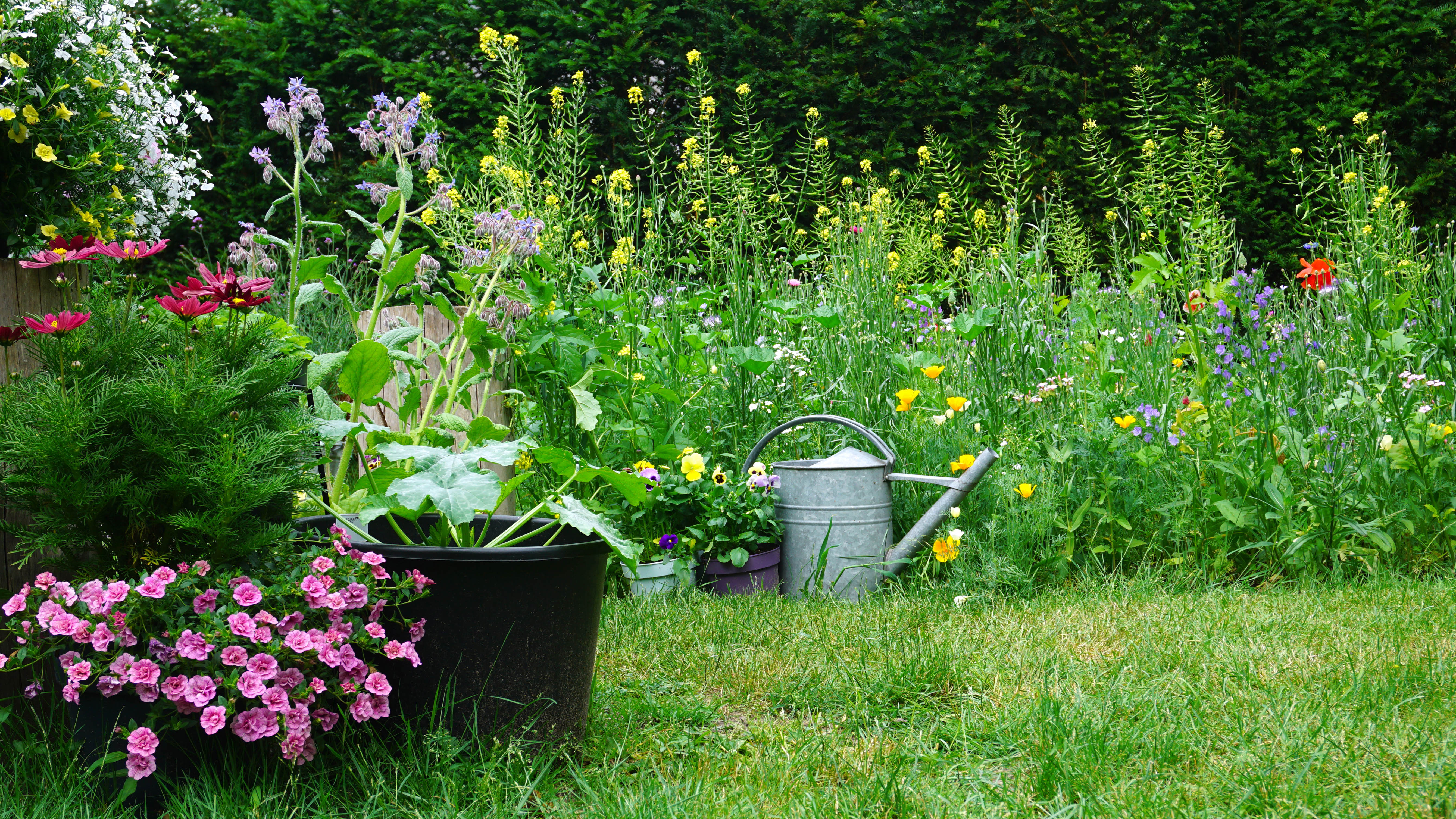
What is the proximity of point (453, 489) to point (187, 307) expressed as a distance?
49 centimetres

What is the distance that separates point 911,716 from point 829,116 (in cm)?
470

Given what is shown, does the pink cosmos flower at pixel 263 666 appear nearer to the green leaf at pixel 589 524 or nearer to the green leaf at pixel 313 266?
the green leaf at pixel 589 524

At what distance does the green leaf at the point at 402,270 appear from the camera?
5.85ft

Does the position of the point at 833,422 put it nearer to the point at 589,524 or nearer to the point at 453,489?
the point at 589,524

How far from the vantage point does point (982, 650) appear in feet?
6.72

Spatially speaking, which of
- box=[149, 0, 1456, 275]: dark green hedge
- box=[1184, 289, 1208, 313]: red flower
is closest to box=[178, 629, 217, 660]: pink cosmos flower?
box=[1184, 289, 1208, 313]: red flower

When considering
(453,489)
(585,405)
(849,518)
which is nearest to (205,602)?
(453,489)

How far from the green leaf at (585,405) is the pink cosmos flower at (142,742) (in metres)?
0.95

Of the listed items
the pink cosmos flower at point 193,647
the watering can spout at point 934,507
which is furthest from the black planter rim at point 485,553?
the watering can spout at point 934,507

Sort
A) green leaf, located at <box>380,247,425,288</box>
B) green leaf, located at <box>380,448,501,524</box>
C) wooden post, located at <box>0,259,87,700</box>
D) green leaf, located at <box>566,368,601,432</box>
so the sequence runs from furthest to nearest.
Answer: green leaf, located at <box>566,368,601,432</box>, green leaf, located at <box>380,247,425,288</box>, wooden post, located at <box>0,259,87,700</box>, green leaf, located at <box>380,448,501,524</box>

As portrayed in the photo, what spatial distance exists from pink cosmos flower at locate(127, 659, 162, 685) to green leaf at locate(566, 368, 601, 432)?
0.91 m

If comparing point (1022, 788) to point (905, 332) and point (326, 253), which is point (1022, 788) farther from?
point (326, 253)

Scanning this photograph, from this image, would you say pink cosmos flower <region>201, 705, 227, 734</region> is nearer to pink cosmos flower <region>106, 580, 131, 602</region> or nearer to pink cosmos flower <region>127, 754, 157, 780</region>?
pink cosmos flower <region>127, 754, 157, 780</region>

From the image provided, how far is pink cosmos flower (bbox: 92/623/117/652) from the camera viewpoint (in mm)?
1273
